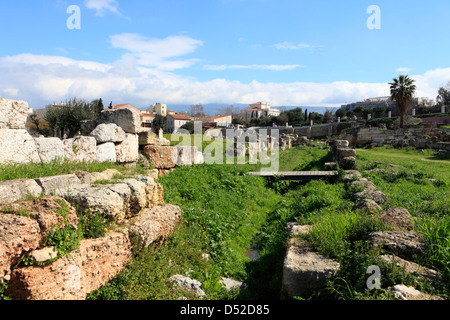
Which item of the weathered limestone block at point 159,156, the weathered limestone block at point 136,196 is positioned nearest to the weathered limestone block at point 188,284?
the weathered limestone block at point 136,196

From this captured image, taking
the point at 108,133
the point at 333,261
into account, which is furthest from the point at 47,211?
the point at 108,133

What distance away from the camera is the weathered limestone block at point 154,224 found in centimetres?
490

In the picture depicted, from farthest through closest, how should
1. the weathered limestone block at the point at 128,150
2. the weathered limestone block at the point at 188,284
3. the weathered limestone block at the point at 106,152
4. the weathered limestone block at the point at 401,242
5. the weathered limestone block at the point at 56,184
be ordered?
the weathered limestone block at the point at 128,150, the weathered limestone block at the point at 106,152, the weathered limestone block at the point at 188,284, the weathered limestone block at the point at 56,184, the weathered limestone block at the point at 401,242

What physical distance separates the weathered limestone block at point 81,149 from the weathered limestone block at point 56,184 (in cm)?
154

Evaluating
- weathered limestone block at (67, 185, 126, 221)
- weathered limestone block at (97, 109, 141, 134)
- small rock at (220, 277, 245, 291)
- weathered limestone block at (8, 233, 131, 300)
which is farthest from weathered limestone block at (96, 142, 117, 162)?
small rock at (220, 277, 245, 291)

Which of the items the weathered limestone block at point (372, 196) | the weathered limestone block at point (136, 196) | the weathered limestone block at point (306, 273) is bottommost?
the weathered limestone block at point (306, 273)

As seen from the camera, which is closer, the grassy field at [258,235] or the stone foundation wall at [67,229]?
the stone foundation wall at [67,229]

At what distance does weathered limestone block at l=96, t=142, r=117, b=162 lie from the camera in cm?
731

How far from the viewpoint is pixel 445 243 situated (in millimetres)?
4078

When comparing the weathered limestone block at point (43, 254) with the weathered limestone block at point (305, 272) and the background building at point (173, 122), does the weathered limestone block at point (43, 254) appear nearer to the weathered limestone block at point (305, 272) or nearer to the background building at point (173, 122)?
the weathered limestone block at point (305, 272)

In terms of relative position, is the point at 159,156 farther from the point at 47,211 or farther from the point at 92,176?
the point at 47,211
